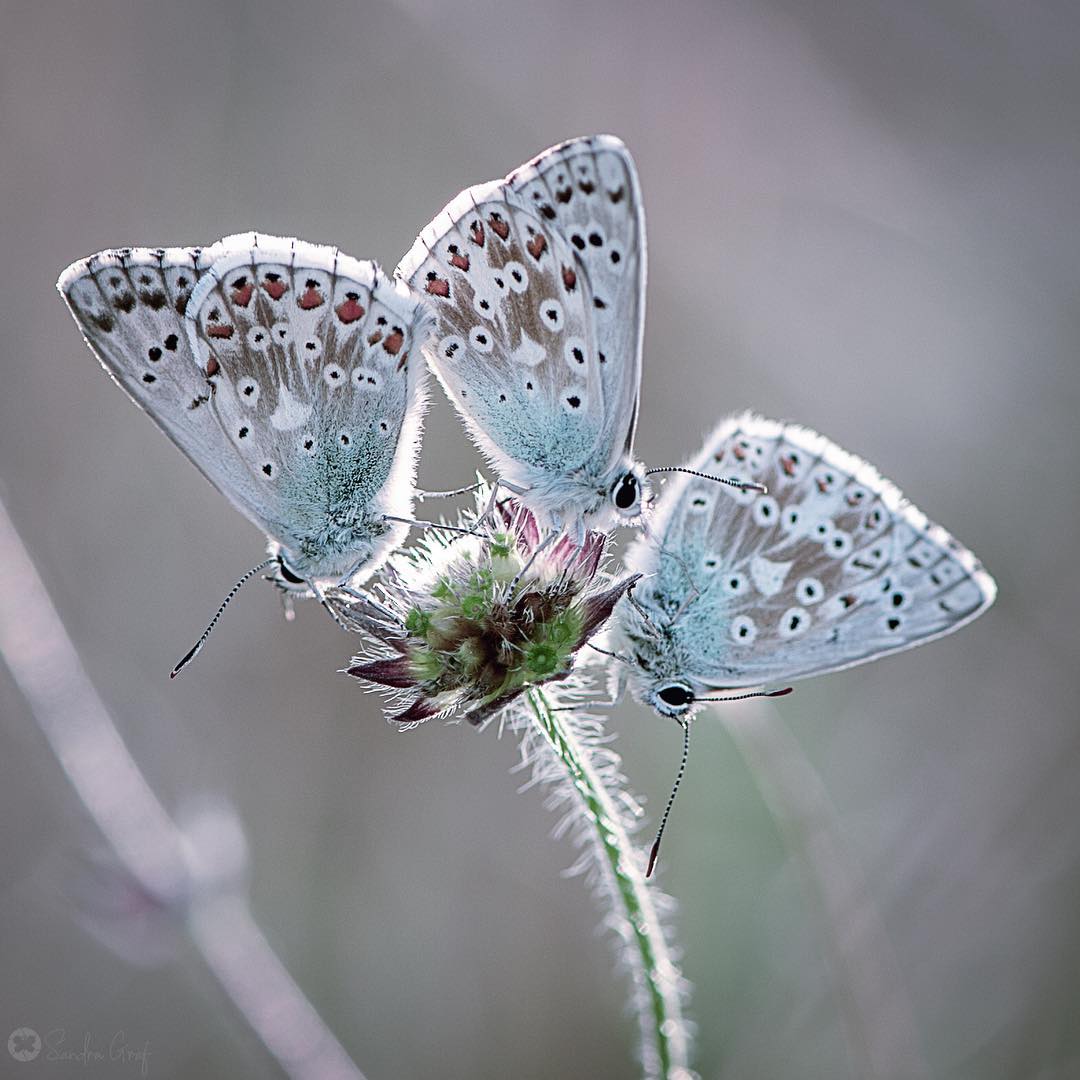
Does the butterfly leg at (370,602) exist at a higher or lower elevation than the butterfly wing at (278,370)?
lower

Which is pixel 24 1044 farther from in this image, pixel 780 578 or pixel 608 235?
pixel 608 235

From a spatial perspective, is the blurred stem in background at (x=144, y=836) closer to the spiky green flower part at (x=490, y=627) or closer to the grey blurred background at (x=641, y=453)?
the grey blurred background at (x=641, y=453)

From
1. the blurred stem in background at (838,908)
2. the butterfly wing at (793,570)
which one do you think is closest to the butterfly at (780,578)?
the butterfly wing at (793,570)

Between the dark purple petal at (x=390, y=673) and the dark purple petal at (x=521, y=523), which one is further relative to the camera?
the dark purple petal at (x=521, y=523)

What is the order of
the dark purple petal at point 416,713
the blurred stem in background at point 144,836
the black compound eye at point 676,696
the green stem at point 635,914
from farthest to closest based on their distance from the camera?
the blurred stem in background at point 144,836 → the black compound eye at point 676,696 → the dark purple petal at point 416,713 → the green stem at point 635,914

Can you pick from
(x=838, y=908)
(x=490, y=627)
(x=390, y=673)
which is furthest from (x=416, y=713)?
(x=838, y=908)

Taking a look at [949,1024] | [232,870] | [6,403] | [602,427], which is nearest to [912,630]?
[602,427]

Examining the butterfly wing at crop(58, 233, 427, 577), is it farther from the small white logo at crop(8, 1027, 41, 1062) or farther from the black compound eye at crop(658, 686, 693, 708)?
the small white logo at crop(8, 1027, 41, 1062)

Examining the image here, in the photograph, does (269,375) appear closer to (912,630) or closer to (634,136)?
(912,630)
